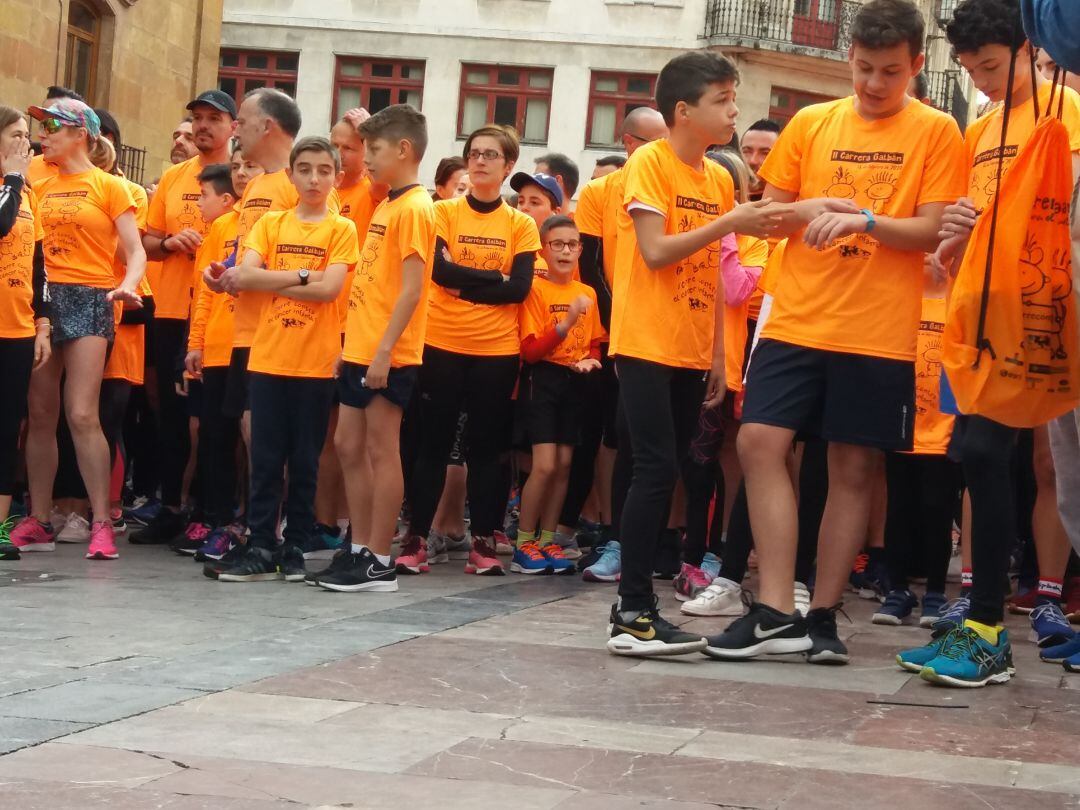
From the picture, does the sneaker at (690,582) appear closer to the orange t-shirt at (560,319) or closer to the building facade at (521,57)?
the orange t-shirt at (560,319)

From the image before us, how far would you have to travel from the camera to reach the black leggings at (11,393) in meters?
8.24

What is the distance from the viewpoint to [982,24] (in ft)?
18.5

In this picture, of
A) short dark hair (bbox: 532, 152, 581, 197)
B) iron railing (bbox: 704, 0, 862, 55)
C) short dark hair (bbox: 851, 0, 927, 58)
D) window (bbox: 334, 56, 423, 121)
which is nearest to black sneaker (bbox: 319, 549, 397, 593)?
short dark hair (bbox: 851, 0, 927, 58)

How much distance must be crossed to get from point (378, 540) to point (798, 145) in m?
2.68

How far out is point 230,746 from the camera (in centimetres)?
398

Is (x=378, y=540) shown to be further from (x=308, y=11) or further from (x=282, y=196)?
(x=308, y=11)

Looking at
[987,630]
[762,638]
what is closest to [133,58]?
[762,638]

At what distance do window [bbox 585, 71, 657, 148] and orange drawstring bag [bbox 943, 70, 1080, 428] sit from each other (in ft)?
118

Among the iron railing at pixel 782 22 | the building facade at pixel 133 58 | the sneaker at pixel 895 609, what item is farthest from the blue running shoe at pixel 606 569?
the iron railing at pixel 782 22

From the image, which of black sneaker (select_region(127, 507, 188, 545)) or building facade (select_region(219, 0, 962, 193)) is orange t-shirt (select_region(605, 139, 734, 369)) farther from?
building facade (select_region(219, 0, 962, 193))

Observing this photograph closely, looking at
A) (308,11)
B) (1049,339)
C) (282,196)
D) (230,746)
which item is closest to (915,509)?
(1049,339)

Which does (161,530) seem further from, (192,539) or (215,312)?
(215,312)

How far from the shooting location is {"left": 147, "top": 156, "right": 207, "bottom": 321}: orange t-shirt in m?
9.52

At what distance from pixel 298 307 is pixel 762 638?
322 centimetres
